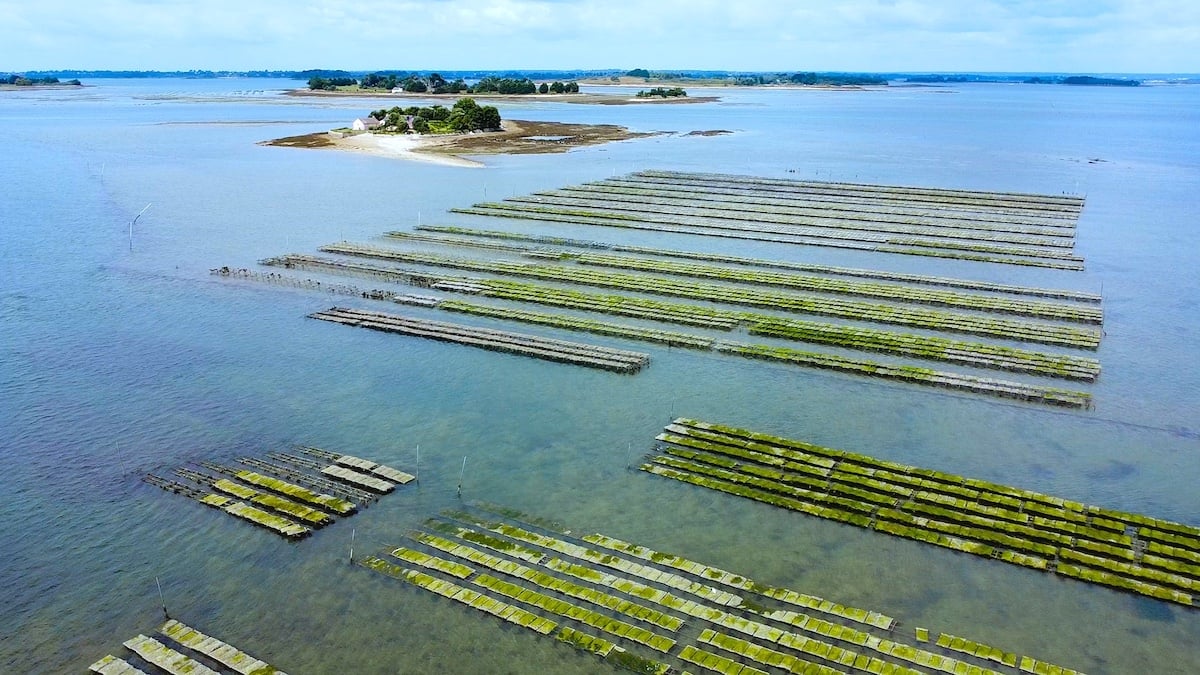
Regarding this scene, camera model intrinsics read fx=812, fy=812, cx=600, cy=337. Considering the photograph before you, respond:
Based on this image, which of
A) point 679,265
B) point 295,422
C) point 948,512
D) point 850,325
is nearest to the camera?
point 948,512

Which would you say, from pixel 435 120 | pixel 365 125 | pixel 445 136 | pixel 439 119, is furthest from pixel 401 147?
pixel 365 125

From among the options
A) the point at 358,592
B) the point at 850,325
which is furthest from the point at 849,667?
the point at 850,325

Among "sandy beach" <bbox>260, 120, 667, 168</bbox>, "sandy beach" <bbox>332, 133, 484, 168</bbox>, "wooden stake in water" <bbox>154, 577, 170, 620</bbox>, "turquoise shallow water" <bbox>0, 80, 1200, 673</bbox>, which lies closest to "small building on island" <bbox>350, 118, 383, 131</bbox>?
→ "sandy beach" <bbox>260, 120, 667, 168</bbox>

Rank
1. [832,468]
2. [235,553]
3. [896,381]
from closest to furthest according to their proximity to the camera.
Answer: [235,553], [832,468], [896,381]

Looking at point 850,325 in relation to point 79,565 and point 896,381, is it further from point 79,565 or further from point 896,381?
point 79,565

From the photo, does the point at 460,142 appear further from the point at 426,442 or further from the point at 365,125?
the point at 426,442

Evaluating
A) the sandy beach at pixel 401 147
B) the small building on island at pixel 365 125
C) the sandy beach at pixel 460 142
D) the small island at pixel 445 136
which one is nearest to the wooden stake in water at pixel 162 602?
the sandy beach at pixel 401 147
